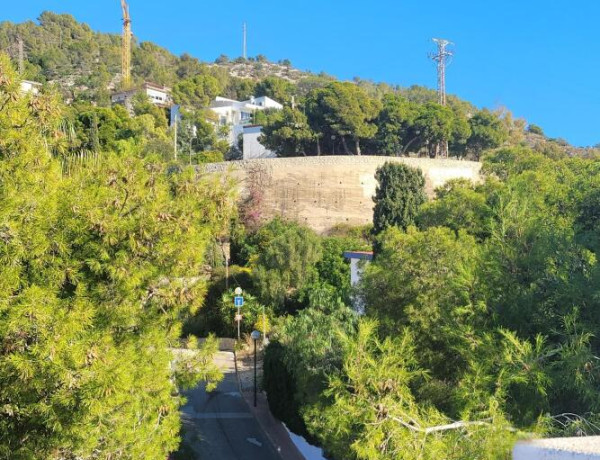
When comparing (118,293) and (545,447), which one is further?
(118,293)

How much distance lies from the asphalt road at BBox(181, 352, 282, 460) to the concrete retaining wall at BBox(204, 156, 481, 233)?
753 inches

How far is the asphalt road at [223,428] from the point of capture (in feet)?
43.2

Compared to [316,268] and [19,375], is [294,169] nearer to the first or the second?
[316,268]

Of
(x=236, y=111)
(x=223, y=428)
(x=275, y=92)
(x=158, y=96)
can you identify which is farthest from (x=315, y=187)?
(x=275, y=92)

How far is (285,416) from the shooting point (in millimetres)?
13859

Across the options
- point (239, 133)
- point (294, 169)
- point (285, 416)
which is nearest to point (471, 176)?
point (294, 169)

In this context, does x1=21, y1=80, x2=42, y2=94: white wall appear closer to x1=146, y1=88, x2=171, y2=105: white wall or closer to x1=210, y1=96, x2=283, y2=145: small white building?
x1=210, y1=96, x2=283, y2=145: small white building

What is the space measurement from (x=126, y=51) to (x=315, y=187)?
5520 centimetres

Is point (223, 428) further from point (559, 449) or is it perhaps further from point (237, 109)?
point (237, 109)

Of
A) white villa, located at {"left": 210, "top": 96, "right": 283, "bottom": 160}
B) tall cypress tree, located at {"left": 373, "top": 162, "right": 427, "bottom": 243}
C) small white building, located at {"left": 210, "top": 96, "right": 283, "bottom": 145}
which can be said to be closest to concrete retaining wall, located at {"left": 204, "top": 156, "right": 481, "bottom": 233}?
tall cypress tree, located at {"left": 373, "top": 162, "right": 427, "bottom": 243}

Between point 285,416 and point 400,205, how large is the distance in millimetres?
11863

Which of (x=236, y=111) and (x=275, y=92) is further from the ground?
(x=275, y=92)

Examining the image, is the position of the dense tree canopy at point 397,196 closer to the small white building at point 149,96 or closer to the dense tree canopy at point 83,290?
the dense tree canopy at point 83,290

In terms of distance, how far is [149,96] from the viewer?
65.4 metres
